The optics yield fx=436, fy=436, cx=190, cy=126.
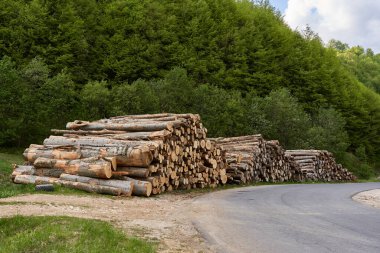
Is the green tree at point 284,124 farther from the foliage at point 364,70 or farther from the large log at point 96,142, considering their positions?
the foliage at point 364,70

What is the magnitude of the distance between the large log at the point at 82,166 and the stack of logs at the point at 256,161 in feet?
24.2

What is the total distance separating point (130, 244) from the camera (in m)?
6.84

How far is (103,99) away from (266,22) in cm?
4102

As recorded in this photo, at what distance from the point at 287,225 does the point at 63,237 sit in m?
4.50

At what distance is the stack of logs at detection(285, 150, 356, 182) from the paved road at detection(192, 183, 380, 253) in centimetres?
1745

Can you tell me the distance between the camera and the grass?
6629mm

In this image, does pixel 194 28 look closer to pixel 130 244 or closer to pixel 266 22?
pixel 266 22

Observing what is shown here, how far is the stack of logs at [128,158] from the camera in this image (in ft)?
44.9

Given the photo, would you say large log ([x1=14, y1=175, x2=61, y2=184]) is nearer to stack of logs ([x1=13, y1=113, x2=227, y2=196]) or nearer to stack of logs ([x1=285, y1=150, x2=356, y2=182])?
stack of logs ([x1=13, y1=113, x2=227, y2=196])

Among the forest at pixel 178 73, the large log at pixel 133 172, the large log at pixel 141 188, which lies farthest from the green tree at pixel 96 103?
the large log at pixel 141 188

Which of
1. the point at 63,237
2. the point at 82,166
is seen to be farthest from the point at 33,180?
the point at 63,237

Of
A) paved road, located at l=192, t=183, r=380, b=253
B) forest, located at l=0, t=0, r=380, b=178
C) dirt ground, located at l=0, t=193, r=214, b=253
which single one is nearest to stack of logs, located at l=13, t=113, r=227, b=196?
dirt ground, located at l=0, t=193, r=214, b=253

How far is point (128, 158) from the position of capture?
13.8m

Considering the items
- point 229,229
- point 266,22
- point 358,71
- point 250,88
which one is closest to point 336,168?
point 250,88
